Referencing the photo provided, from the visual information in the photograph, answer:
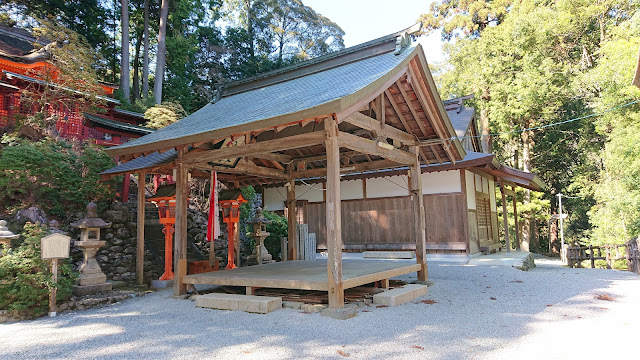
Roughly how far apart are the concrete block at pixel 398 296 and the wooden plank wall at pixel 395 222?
6514 mm

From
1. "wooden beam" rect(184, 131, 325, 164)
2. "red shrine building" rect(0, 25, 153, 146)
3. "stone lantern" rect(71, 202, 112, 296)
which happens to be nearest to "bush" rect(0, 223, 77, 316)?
"stone lantern" rect(71, 202, 112, 296)

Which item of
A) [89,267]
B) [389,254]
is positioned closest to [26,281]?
[89,267]

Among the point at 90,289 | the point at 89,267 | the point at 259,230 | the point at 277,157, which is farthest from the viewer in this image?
the point at 259,230

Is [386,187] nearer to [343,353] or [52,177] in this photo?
[52,177]

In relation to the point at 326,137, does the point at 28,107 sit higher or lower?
higher

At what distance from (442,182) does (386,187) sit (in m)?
1.93

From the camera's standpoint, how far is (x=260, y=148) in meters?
6.42

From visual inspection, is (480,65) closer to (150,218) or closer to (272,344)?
(150,218)

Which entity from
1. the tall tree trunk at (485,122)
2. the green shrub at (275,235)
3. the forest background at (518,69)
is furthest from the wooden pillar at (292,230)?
the tall tree trunk at (485,122)

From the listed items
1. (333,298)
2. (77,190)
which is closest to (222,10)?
(77,190)

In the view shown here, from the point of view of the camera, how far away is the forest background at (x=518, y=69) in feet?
48.6

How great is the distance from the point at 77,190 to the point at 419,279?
8637 mm

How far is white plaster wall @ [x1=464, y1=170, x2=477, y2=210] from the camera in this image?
1301cm

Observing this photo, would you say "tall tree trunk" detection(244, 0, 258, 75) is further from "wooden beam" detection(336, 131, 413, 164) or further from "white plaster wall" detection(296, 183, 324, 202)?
"wooden beam" detection(336, 131, 413, 164)
